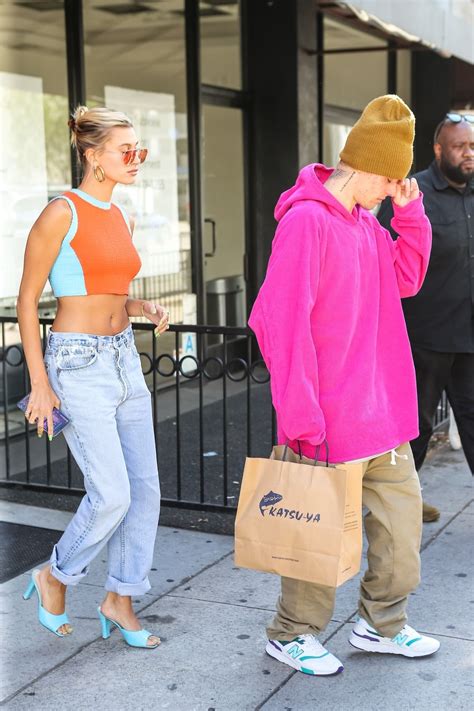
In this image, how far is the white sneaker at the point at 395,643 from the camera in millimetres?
3812

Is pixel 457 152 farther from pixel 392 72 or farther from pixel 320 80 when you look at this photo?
pixel 392 72

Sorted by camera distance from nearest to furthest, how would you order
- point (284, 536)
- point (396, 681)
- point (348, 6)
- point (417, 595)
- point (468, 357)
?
point (284, 536)
point (396, 681)
point (417, 595)
point (468, 357)
point (348, 6)

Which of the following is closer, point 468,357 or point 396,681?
point 396,681

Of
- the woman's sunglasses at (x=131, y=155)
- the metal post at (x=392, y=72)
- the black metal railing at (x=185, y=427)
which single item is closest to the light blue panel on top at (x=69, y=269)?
the woman's sunglasses at (x=131, y=155)

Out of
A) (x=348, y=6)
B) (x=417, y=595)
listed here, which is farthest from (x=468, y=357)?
(x=348, y=6)

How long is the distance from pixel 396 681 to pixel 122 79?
6.13 m

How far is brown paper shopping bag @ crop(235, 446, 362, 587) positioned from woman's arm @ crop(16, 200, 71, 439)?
2.40ft

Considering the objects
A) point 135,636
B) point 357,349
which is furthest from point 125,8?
point 135,636

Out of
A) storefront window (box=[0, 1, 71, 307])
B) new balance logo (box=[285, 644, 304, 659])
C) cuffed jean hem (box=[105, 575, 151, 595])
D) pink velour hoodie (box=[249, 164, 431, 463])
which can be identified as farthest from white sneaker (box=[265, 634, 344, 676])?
storefront window (box=[0, 1, 71, 307])

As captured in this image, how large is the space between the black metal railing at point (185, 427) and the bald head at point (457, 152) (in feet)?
3.99

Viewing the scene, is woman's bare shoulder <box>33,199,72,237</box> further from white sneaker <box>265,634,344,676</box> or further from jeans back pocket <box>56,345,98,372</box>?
white sneaker <box>265,634,344,676</box>

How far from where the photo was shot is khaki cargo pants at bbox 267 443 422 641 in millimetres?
3615

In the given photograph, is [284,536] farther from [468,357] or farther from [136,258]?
[468,357]

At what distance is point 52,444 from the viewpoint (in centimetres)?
737
